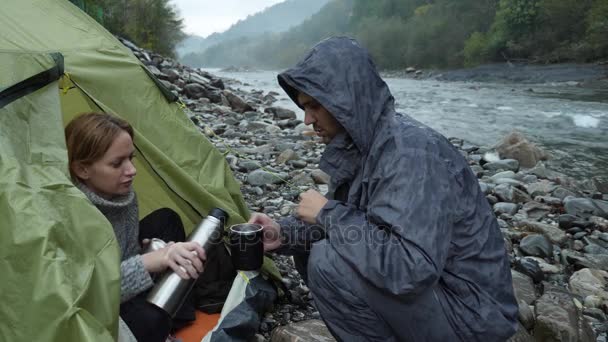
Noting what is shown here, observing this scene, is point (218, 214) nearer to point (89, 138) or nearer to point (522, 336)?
point (89, 138)

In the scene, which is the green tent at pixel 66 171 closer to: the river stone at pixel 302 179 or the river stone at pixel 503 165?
the river stone at pixel 302 179

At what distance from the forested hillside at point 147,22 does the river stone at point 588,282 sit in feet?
91.8

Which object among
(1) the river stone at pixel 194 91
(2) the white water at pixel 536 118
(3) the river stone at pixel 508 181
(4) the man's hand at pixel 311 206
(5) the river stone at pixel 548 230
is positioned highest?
(4) the man's hand at pixel 311 206

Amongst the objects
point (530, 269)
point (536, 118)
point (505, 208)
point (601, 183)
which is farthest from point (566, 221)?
point (536, 118)

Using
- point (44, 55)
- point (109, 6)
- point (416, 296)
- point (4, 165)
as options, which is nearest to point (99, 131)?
point (44, 55)

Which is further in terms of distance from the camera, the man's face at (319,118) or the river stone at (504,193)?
the river stone at (504,193)

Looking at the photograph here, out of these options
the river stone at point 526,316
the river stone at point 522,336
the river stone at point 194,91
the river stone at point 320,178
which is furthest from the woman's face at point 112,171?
the river stone at point 194,91

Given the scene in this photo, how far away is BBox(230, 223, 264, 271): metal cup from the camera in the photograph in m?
2.12

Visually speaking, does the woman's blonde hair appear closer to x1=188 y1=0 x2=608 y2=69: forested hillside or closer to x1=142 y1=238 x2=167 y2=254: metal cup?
x1=142 y1=238 x2=167 y2=254: metal cup

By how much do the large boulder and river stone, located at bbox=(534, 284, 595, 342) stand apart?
5.48 metres

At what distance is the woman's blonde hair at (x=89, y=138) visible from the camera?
2.12 m

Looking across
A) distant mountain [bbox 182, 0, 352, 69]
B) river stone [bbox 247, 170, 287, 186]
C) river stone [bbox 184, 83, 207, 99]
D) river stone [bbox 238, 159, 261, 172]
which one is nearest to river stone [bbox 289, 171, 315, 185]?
river stone [bbox 247, 170, 287, 186]

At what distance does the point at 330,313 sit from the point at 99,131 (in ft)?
4.25

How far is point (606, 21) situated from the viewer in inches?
1058
